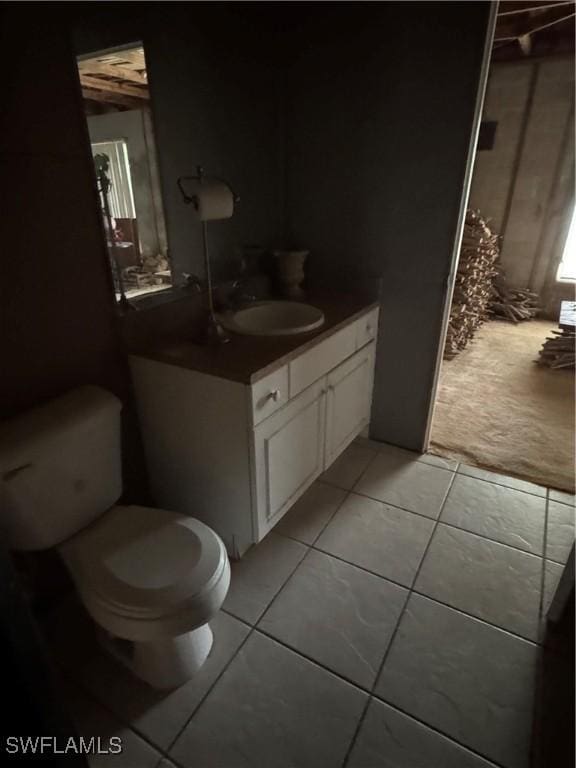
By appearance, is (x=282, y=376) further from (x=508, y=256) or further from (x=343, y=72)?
(x=508, y=256)

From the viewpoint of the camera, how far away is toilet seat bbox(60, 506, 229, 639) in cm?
109

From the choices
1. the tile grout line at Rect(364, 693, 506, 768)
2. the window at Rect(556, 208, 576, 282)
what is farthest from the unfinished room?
the window at Rect(556, 208, 576, 282)

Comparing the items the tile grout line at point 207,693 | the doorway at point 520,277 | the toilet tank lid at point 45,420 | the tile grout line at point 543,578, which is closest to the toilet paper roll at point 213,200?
the toilet tank lid at point 45,420

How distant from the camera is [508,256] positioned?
471 cm

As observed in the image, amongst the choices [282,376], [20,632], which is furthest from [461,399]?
[20,632]

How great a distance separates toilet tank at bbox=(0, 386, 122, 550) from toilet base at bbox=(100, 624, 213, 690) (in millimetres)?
406

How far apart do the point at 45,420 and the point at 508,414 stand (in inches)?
102

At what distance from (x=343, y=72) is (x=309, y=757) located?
247 centimetres

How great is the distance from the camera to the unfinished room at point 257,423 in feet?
3.78

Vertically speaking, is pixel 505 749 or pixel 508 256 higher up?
pixel 508 256

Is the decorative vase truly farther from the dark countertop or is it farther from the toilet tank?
the toilet tank

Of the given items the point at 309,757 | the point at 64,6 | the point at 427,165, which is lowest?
the point at 309,757

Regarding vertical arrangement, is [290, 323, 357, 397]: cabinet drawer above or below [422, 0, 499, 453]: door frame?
below

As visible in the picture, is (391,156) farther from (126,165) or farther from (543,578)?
(543,578)
